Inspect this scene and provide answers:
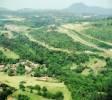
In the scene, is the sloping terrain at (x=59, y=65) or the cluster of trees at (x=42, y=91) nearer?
the cluster of trees at (x=42, y=91)

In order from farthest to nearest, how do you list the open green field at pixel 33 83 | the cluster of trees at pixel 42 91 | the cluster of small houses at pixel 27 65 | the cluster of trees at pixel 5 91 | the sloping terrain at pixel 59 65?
1. the cluster of small houses at pixel 27 65
2. the sloping terrain at pixel 59 65
3. the open green field at pixel 33 83
4. the cluster of trees at pixel 42 91
5. the cluster of trees at pixel 5 91

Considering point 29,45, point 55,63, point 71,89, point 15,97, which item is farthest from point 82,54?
point 15,97

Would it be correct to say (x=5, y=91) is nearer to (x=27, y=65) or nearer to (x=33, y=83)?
(x=33, y=83)

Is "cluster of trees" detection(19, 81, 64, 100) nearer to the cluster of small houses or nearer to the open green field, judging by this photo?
the open green field

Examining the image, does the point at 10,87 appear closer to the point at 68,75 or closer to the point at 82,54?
the point at 68,75

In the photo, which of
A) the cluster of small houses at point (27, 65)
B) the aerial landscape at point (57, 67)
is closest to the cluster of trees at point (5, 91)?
the aerial landscape at point (57, 67)

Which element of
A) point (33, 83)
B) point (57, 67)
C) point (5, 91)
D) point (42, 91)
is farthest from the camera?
point (57, 67)

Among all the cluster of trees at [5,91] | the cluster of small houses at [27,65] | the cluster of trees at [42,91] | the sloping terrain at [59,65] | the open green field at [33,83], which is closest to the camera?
the cluster of trees at [5,91]

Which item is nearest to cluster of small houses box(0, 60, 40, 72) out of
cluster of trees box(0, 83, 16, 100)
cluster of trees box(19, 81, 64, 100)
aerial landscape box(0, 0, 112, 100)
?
aerial landscape box(0, 0, 112, 100)

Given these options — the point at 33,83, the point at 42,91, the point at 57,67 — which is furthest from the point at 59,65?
the point at 42,91

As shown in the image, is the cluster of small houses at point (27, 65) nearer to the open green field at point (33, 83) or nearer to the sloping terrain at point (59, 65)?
the sloping terrain at point (59, 65)

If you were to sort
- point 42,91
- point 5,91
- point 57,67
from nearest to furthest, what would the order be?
point 5,91 → point 42,91 → point 57,67
